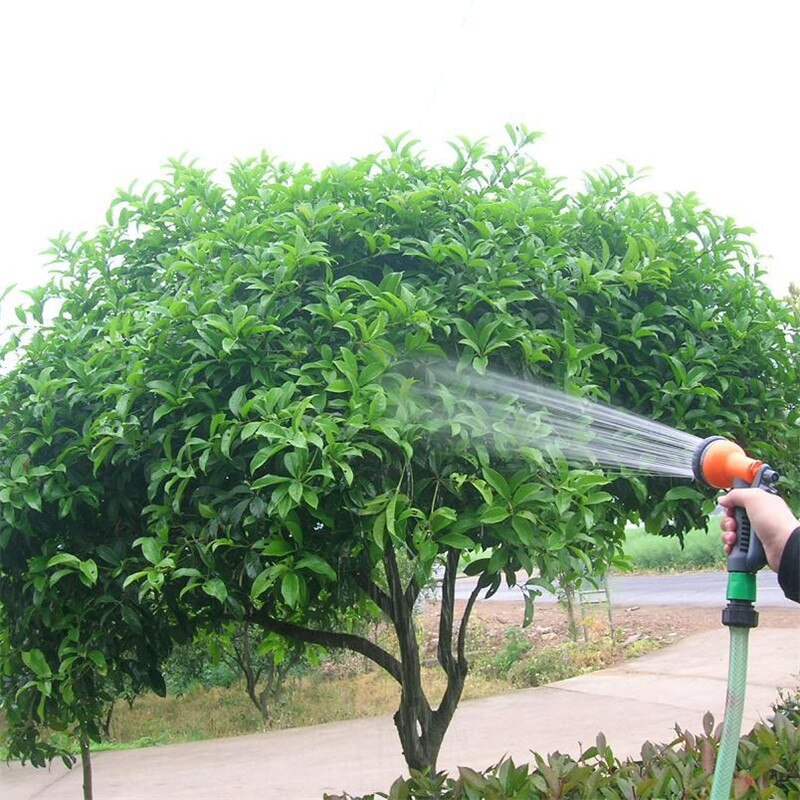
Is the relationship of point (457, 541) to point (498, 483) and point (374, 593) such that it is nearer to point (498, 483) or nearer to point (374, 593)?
point (498, 483)

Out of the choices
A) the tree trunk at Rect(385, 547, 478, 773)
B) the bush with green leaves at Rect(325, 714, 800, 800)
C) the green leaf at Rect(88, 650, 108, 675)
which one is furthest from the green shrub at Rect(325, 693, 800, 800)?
the green leaf at Rect(88, 650, 108, 675)

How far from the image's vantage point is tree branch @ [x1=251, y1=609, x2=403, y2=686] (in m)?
2.46

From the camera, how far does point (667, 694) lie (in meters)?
7.24

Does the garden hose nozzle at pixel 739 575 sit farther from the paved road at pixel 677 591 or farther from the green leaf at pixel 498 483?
the paved road at pixel 677 591

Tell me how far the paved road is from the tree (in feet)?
24.4

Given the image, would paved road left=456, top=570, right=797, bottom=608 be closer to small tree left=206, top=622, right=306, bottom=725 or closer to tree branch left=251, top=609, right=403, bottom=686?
small tree left=206, top=622, right=306, bottom=725

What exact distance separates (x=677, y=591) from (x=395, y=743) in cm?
593

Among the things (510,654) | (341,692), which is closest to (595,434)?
(341,692)

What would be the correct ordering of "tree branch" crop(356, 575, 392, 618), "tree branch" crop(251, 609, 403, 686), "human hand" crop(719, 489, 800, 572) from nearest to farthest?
"human hand" crop(719, 489, 800, 572) → "tree branch" crop(356, 575, 392, 618) → "tree branch" crop(251, 609, 403, 686)

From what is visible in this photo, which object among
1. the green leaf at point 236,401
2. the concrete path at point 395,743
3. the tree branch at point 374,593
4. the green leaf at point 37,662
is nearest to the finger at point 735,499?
the green leaf at point 236,401

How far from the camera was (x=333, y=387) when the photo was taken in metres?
1.69

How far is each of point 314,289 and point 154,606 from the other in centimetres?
89

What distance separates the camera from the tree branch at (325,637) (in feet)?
8.06

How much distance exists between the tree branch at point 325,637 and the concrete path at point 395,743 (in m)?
3.28
